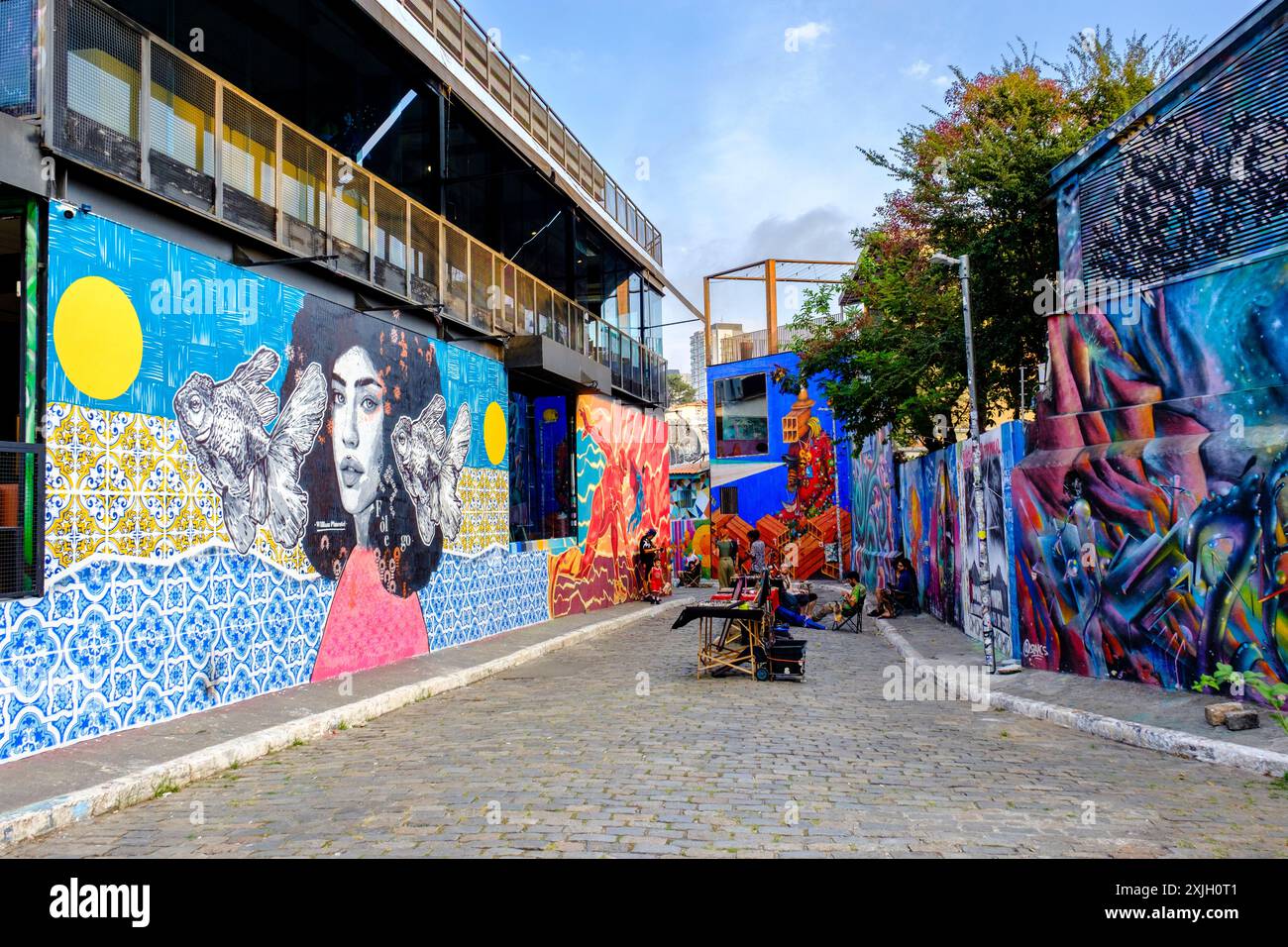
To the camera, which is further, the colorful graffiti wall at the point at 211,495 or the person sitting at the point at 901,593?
the person sitting at the point at 901,593

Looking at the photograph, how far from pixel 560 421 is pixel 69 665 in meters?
14.4

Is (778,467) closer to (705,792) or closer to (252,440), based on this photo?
(252,440)

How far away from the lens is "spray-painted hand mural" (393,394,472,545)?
549 inches

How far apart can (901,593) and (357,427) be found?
13.0 metres

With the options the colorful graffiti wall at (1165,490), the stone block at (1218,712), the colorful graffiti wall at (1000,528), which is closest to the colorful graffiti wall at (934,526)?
the colorful graffiti wall at (1000,528)

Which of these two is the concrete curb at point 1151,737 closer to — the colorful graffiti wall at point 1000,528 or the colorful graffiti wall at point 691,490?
the colorful graffiti wall at point 1000,528

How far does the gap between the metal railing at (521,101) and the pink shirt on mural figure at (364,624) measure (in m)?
8.39

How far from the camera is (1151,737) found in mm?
8219

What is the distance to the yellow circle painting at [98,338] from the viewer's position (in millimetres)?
7895

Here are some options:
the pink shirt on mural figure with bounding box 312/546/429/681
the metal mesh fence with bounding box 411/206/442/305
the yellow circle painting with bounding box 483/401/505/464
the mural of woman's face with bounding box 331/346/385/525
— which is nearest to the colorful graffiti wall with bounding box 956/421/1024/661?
the pink shirt on mural figure with bounding box 312/546/429/681

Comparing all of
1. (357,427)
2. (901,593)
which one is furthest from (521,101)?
(901,593)

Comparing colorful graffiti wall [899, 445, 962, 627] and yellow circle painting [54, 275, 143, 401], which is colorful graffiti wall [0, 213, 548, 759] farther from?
colorful graffiti wall [899, 445, 962, 627]
